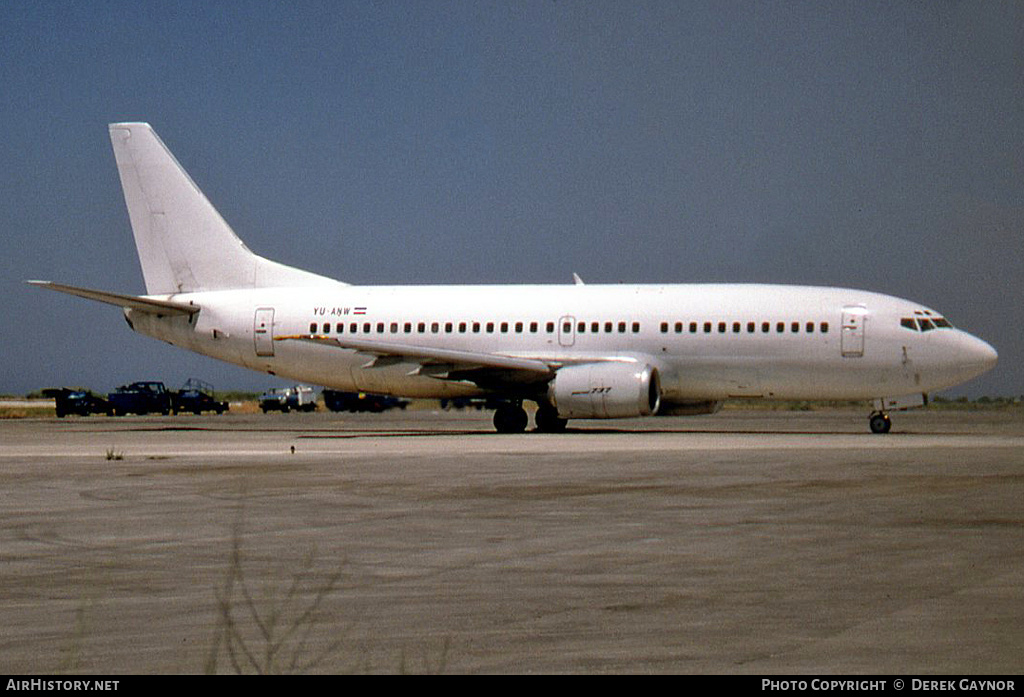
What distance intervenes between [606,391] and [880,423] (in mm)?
6953

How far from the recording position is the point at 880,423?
1187 inches

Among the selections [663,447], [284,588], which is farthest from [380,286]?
[284,588]

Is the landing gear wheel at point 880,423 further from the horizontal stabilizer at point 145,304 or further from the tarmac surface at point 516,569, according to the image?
the horizontal stabilizer at point 145,304

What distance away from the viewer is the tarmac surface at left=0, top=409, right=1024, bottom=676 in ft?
19.9

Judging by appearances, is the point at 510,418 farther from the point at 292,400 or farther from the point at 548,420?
the point at 292,400

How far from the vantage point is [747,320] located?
100.0 ft

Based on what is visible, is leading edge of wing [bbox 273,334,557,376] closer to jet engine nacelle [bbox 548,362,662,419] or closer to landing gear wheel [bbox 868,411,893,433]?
jet engine nacelle [bbox 548,362,662,419]

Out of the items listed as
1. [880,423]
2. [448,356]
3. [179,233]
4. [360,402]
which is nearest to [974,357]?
[880,423]

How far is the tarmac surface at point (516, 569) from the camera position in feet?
19.9

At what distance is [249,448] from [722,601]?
59.8ft

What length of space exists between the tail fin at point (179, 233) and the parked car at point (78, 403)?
24.4 meters

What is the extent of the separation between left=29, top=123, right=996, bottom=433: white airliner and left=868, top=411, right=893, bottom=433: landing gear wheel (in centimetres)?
6

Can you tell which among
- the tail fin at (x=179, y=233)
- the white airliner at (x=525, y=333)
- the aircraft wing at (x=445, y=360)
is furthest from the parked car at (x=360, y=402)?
the aircraft wing at (x=445, y=360)

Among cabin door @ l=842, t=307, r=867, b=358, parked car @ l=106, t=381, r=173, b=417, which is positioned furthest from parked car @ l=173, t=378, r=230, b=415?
cabin door @ l=842, t=307, r=867, b=358
